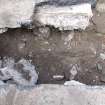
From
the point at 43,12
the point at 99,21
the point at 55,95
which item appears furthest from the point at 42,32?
the point at 55,95

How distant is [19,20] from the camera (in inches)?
127

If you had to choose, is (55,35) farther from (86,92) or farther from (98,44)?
(86,92)

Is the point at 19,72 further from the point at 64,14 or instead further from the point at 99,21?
the point at 99,21

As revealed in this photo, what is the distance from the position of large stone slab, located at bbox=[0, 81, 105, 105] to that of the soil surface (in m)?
0.53

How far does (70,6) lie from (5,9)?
2.23 feet

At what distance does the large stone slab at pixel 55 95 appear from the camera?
8.71 feet

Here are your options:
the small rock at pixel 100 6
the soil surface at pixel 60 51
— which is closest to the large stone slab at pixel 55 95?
the soil surface at pixel 60 51

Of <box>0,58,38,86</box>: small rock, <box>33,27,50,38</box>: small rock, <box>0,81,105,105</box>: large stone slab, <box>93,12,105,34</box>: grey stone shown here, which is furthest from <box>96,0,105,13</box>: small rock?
<box>0,81,105,105</box>: large stone slab

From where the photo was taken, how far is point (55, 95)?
2.70 meters

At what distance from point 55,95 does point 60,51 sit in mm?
853

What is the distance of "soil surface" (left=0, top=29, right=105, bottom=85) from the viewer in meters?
3.31

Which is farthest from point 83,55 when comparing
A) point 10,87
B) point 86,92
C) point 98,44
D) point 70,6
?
point 10,87

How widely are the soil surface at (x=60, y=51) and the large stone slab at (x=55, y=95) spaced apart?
53 centimetres

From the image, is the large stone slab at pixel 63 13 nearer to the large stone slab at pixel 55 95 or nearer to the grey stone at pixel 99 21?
the grey stone at pixel 99 21
